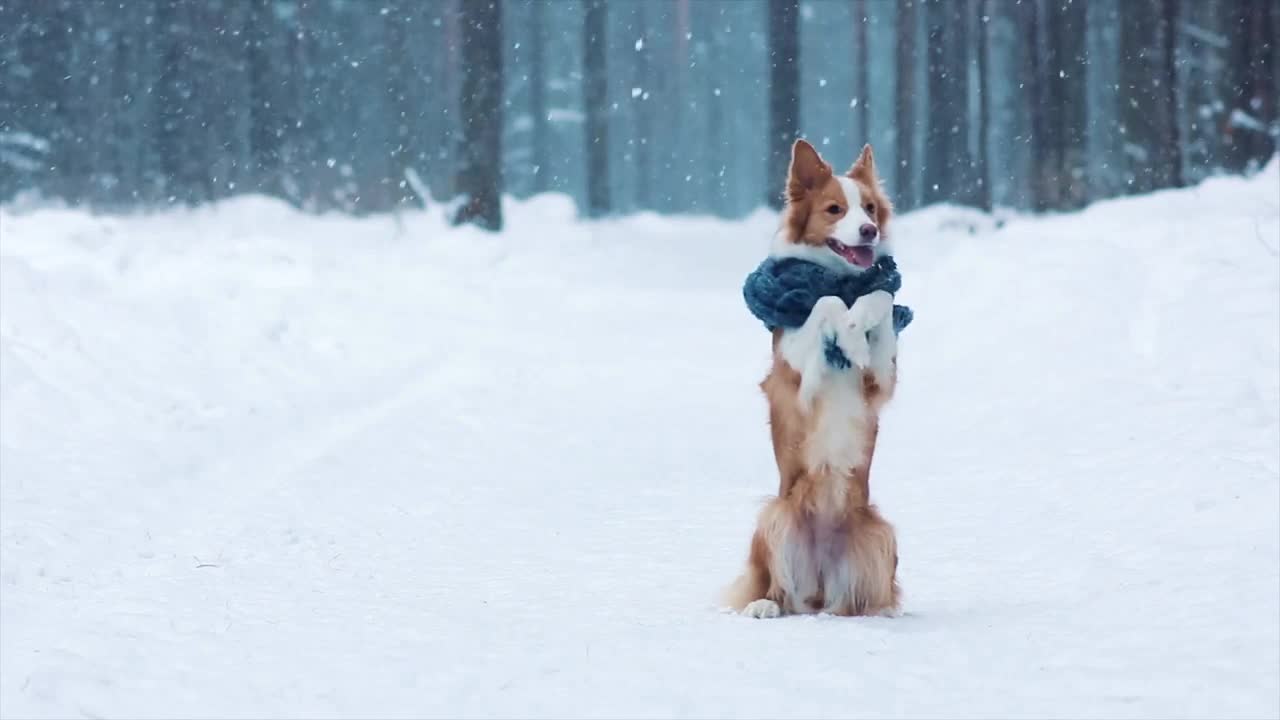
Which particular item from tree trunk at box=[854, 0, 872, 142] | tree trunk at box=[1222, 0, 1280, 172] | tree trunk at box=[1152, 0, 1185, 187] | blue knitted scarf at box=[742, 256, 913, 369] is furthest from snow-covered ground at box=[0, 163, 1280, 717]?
tree trunk at box=[854, 0, 872, 142]

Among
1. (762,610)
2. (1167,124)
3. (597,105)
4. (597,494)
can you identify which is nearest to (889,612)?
(762,610)

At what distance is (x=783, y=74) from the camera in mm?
26016

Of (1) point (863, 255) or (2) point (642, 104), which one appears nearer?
(1) point (863, 255)

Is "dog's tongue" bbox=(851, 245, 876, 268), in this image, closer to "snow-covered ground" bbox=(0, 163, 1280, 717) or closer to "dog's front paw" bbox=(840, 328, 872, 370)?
"dog's front paw" bbox=(840, 328, 872, 370)

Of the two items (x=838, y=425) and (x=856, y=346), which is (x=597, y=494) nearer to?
(x=838, y=425)

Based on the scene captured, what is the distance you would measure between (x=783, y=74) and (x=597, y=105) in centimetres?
814

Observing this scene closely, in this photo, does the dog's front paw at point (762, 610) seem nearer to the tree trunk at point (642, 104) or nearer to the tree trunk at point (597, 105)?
the tree trunk at point (597, 105)

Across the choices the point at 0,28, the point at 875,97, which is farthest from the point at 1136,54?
the point at 875,97

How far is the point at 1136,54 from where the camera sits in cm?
2081

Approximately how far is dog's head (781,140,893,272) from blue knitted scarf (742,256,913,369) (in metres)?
0.05

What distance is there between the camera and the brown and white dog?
5.32 m

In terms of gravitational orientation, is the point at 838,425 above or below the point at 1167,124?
below

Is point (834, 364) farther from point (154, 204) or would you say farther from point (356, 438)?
point (154, 204)

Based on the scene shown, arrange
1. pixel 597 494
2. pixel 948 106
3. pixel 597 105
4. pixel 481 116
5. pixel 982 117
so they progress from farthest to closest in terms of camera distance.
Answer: pixel 597 105 < pixel 982 117 < pixel 948 106 < pixel 481 116 < pixel 597 494
